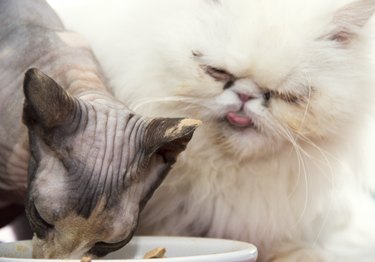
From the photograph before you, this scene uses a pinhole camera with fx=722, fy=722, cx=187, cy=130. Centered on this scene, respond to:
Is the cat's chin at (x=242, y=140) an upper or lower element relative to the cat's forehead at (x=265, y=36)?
lower

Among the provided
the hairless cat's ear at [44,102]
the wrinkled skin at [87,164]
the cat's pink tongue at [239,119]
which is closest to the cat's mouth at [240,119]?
the cat's pink tongue at [239,119]

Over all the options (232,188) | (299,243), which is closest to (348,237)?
(299,243)

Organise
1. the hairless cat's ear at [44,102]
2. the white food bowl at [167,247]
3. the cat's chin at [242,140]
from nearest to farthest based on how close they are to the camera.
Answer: the hairless cat's ear at [44,102]
the white food bowl at [167,247]
the cat's chin at [242,140]

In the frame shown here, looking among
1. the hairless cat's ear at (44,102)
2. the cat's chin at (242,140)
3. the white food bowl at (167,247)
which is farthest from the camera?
the cat's chin at (242,140)

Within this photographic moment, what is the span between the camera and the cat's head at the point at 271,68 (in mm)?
1024

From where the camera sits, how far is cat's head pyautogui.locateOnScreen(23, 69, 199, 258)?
0.89 metres

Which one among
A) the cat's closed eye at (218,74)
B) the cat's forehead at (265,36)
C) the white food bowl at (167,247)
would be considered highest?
the cat's forehead at (265,36)

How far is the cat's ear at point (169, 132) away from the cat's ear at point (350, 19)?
284 mm

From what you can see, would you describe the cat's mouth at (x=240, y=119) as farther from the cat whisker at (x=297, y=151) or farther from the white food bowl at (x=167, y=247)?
the white food bowl at (x=167, y=247)

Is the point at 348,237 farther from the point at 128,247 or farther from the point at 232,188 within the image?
the point at 128,247

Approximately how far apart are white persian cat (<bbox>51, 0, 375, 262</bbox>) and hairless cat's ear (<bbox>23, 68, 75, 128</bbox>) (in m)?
0.24

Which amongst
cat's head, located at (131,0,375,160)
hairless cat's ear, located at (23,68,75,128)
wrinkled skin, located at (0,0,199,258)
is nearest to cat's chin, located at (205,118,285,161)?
cat's head, located at (131,0,375,160)

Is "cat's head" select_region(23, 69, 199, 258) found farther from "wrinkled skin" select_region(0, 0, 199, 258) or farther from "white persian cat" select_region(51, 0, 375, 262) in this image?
"white persian cat" select_region(51, 0, 375, 262)

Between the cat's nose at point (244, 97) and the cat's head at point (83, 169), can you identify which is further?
the cat's nose at point (244, 97)
